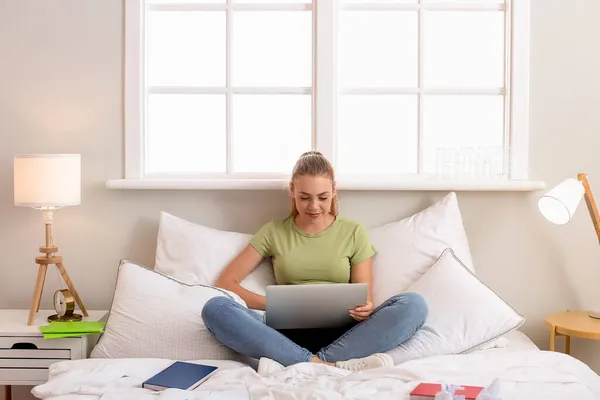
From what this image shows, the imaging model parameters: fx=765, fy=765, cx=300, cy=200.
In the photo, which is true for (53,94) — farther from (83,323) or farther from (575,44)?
(575,44)

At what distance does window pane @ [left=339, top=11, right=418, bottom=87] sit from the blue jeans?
1230mm

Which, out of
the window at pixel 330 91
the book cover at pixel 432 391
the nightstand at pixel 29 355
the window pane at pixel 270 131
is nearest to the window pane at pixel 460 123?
the window at pixel 330 91

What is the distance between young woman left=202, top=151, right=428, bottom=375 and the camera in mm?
2549

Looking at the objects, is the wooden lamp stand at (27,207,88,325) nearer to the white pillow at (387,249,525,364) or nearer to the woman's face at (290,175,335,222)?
the woman's face at (290,175,335,222)

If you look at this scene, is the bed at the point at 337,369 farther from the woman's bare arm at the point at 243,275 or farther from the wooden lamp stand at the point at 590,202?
the wooden lamp stand at the point at 590,202

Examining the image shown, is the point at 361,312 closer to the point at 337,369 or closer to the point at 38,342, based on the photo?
the point at 337,369

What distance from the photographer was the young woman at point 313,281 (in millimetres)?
2549

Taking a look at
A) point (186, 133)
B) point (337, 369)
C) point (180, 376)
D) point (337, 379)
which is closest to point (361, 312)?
point (337, 369)

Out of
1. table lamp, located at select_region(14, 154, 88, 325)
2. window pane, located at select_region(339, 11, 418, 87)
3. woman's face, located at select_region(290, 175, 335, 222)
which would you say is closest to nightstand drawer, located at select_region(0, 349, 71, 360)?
table lamp, located at select_region(14, 154, 88, 325)

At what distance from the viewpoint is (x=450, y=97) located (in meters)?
3.45

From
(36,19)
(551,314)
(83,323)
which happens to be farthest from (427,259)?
(36,19)

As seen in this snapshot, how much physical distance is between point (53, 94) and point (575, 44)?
2288mm

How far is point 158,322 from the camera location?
2.73 m

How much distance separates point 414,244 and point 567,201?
618mm
